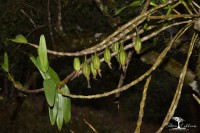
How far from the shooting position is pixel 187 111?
862cm

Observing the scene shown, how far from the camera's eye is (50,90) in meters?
0.81

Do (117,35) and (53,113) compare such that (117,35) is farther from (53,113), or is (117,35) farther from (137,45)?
(53,113)

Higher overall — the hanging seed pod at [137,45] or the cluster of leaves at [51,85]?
the hanging seed pod at [137,45]

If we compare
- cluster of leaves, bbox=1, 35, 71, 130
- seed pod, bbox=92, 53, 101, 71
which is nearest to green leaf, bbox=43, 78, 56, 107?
cluster of leaves, bbox=1, 35, 71, 130

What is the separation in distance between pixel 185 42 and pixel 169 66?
21cm

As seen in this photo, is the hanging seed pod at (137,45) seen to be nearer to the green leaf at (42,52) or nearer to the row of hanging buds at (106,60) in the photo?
the row of hanging buds at (106,60)

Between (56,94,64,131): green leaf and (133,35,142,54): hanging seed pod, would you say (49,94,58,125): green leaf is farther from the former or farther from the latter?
(133,35,142,54): hanging seed pod


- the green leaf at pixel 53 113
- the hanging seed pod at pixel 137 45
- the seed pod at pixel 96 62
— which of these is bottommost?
the green leaf at pixel 53 113

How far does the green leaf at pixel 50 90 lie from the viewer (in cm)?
80

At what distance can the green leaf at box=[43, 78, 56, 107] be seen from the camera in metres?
0.80

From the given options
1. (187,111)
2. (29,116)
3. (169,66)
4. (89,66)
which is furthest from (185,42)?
(29,116)

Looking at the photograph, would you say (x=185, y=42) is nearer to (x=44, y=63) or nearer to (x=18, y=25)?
(x=44, y=63)

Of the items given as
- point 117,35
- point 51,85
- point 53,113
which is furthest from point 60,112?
point 117,35

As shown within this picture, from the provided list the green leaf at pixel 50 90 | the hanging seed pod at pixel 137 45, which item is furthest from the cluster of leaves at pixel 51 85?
the hanging seed pod at pixel 137 45
